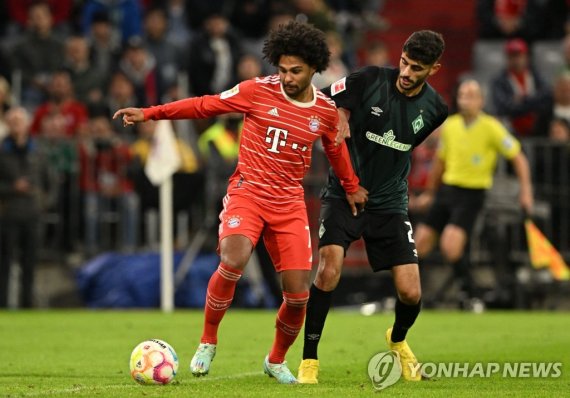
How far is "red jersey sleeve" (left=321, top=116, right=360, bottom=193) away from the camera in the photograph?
9758 millimetres

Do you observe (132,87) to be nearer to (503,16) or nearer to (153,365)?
(503,16)

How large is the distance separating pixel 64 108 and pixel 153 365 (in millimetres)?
11578

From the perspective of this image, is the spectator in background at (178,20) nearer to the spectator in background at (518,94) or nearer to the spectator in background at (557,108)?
the spectator in background at (518,94)

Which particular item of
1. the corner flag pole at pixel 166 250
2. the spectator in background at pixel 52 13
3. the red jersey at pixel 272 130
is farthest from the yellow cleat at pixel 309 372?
the spectator in background at pixel 52 13

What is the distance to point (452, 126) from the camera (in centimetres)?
1766

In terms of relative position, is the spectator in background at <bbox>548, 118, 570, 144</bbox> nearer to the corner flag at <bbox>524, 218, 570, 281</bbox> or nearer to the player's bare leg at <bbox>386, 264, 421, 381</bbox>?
the corner flag at <bbox>524, 218, 570, 281</bbox>

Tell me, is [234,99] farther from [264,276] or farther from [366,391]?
[264,276]

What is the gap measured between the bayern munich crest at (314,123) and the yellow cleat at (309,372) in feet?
5.37

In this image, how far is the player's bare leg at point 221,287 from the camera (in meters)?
9.55

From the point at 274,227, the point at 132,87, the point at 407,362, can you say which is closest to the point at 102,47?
the point at 132,87

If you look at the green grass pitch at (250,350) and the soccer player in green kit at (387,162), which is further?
the soccer player in green kit at (387,162)

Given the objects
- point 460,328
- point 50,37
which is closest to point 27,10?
point 50,37

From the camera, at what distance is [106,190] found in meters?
19.7

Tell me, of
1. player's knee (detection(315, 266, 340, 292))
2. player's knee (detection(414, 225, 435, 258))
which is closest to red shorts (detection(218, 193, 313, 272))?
player's knee (detection(315, 266, 340, 292))
